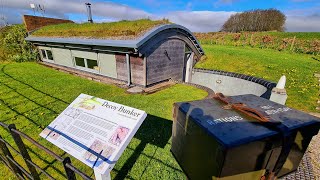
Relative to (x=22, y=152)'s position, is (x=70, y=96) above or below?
below

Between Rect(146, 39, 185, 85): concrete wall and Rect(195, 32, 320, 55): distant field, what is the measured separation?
1916cm

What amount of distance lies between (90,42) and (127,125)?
8.60m

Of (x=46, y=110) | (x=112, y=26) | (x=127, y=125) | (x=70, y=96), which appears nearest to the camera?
(x=127, y=125)

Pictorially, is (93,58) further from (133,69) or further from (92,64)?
(133,69)

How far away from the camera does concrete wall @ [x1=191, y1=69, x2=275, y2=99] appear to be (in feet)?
29.7

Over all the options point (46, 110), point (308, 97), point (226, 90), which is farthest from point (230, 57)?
point (46, 110)

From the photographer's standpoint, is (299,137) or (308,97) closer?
(299,137)

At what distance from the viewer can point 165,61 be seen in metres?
10.4

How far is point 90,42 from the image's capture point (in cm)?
970

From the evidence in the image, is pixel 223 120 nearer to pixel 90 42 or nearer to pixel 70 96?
pixel 70 96

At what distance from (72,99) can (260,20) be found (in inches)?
2272

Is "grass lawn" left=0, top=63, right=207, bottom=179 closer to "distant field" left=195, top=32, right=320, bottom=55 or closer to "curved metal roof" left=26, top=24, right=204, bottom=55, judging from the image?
"curved metal roof" left=26, top=24, right=204, bottom=55

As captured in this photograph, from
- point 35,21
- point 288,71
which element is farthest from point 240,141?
point 35,21

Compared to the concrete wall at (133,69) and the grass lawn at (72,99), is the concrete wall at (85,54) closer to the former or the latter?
the grass lawn at (72,99)
